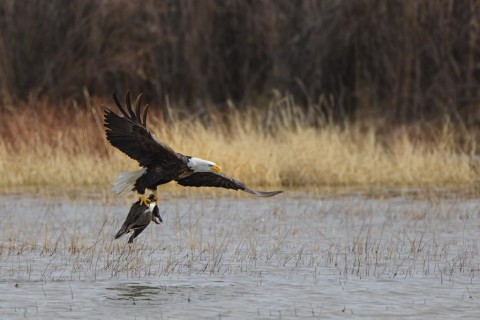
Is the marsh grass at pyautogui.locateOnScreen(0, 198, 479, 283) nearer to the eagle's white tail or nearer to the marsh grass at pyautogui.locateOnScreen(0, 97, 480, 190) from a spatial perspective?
the eagle's white tail

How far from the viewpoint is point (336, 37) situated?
990 inches

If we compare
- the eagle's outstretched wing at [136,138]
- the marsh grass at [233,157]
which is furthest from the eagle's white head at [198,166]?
the marsh grass at [233,157]

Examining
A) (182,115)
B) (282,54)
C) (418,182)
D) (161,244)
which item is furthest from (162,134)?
(282,54)

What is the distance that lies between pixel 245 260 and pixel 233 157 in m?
6.38

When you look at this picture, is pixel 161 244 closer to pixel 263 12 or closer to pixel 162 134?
pixel 162 134

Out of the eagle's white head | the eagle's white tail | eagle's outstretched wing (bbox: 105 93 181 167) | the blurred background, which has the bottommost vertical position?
the blurred background

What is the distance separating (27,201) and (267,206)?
300cm

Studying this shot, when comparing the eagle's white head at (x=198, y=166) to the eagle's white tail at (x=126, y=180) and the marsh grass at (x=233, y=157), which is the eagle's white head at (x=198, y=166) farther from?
the marsh grass at (x=233, y=157)

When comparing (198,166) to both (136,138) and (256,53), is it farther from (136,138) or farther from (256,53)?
(256,53)

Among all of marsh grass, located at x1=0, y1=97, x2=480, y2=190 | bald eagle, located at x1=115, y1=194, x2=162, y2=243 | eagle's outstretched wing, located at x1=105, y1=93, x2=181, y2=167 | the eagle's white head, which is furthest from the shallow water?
marsh grass, located at x1=0, y1=97, x2=480, y2=190

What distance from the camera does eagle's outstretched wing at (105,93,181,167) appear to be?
33.3ft

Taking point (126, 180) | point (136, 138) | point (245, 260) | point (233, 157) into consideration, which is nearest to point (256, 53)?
point (233, 157)

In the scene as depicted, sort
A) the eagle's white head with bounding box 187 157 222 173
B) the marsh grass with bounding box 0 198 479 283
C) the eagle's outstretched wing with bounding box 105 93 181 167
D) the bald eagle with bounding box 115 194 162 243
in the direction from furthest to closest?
the eagle's white head with bounding box 187 157 222 173, the bald eagle with bounding box 115 194 162 243, the eagle's outstretched wing with bounding box 105 93 181 167, the marsh grass with bounding box 0 198 479 283

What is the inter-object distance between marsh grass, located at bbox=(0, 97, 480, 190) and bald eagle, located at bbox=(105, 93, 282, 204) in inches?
222
